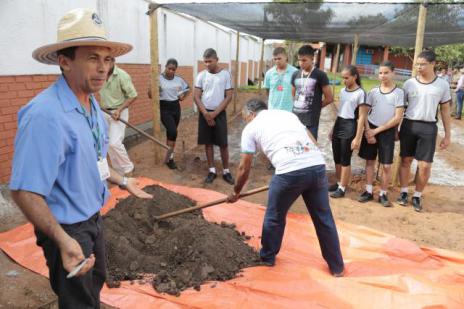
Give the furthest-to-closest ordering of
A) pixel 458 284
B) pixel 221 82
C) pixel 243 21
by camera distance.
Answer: pixel 243 21
pixel 221 82
pixel 458 284

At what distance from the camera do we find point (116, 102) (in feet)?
16.5

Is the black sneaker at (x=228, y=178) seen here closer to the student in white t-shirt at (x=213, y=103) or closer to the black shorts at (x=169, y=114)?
the student in white t-shirt at (x=213, y=103)

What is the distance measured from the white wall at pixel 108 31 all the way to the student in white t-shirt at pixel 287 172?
2969 millimetres

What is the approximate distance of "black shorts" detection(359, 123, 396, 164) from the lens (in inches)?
180

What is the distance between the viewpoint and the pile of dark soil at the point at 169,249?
280 centimetres

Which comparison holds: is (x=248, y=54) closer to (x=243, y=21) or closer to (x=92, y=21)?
(x=243, y=21)

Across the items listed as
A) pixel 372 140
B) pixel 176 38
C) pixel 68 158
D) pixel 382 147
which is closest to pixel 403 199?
pixel 382 147

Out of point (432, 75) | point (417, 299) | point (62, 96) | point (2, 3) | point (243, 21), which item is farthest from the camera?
point (243, 21)

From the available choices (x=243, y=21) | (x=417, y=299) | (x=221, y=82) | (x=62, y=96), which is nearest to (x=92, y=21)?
(x=62, y=96)

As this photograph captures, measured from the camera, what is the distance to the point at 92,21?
4.93 ft

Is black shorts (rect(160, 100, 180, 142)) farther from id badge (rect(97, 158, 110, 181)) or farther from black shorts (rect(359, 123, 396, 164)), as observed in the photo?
id badge (rect(97, 158, 110, 181))

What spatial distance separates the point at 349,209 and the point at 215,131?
2.18 m

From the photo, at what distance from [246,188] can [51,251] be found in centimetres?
390

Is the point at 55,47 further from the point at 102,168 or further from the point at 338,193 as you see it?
the point at 338,193
